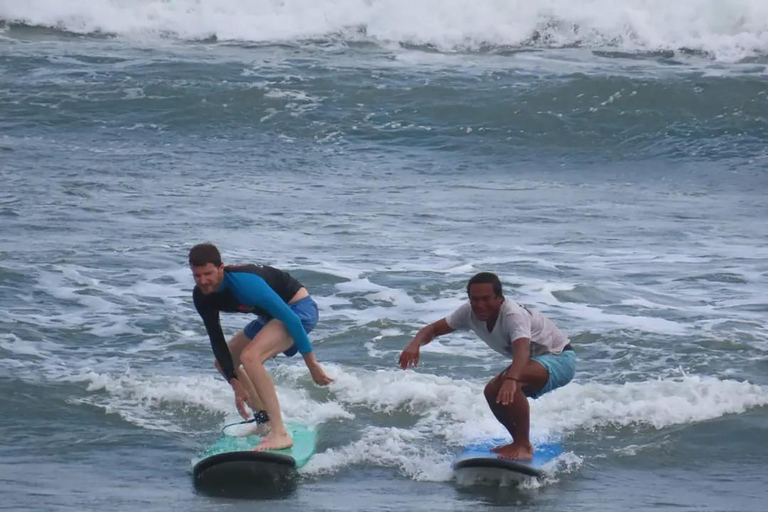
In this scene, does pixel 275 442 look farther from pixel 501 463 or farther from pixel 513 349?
pixel 513 349

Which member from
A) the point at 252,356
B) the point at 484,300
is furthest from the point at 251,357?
the point at 484,300

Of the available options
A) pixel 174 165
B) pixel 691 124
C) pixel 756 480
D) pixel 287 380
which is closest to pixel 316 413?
pixel 287 380

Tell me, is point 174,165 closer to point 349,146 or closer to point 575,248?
point 349,146

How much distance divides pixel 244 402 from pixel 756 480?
2936 millimetres

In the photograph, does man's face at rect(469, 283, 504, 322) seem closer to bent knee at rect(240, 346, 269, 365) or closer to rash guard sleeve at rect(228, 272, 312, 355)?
rash guard sleeve at rect(228, 272, 312, 355)

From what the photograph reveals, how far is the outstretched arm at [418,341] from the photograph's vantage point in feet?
22.9

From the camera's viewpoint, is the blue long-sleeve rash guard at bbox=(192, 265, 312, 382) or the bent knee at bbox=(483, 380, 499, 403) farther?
the blue long-sleeve rash guard at bbox=(192, 265, 312, 382)

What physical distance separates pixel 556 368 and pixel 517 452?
1.66 ft

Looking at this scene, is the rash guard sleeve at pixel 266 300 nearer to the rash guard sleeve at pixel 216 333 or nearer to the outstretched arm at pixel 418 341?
the rash guard sleeve at pixel 216 333

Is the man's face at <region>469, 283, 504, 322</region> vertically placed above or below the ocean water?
above

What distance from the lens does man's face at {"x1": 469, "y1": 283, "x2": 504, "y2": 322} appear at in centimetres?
684

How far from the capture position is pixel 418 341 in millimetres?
7070

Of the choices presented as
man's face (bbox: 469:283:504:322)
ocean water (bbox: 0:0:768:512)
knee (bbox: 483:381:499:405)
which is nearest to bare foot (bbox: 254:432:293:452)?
ocean water (bbox: 0:0:768:512)

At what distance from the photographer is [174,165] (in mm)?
18391
